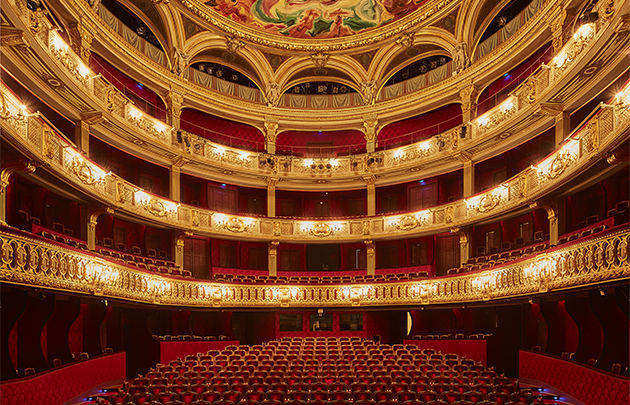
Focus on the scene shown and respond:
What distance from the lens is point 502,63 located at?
54.3ft

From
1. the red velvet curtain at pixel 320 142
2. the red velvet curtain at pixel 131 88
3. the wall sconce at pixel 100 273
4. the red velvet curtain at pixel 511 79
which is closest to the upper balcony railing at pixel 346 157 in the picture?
the red velvet curtain at pixel 131 88

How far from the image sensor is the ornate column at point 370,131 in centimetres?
Result: 2102

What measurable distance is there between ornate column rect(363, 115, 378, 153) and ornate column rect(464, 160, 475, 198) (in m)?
4.51

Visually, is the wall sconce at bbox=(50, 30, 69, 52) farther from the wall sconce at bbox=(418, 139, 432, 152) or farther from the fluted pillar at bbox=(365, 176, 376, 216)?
the wall sconce at bbox=(418, 139, 432, 152)

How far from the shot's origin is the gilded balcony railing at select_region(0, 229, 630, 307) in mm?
8133

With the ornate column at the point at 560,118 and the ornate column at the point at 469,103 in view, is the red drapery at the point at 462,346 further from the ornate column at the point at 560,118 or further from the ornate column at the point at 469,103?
the ornate column at the point at 469,103

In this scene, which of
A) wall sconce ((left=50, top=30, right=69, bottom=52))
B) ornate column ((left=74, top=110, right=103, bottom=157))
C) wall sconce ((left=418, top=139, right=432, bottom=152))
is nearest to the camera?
wall sconce ((left=50, top=30, right=69, bottom=52))

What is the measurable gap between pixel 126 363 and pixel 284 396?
7.74 meters

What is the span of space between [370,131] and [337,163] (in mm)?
2097

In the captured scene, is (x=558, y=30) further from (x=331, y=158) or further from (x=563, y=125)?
(x=331, y=158)

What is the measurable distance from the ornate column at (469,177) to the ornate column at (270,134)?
333 inches

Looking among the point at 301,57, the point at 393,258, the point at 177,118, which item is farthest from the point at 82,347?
the point at 301,57

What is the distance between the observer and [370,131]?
21.1 meters

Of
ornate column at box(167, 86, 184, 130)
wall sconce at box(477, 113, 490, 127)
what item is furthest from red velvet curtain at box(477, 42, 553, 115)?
ornate column at box(167, 86, 184, 130)
